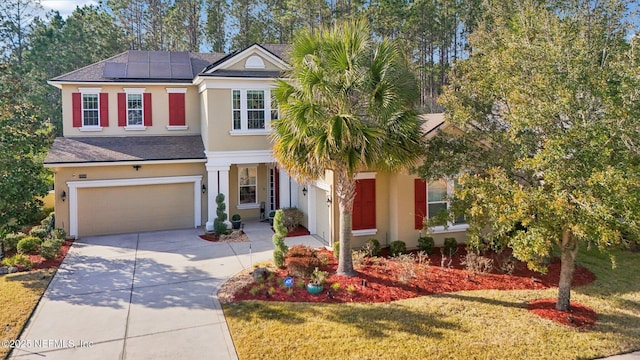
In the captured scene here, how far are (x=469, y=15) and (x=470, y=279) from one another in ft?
89.4

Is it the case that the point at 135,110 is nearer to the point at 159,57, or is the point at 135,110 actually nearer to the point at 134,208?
the point at 159,57

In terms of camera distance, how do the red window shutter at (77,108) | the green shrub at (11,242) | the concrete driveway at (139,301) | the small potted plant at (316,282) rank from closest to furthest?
1. the concrete driveway at (139,301)
2. the small potted plant at (316,282)
3. the green shrub at (11,242)
4. the red window shutter at (77,108)

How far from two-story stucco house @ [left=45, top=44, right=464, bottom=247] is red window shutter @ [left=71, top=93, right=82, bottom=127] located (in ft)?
0.13

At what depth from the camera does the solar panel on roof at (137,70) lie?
1898cm

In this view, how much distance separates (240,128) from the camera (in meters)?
17.6

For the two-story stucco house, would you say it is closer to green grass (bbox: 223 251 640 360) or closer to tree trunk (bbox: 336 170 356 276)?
tree trunk (bbox: 336 170 356 276)

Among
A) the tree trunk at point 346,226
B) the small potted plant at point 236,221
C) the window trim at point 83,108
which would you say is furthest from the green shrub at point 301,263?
the window trim at point 83,108

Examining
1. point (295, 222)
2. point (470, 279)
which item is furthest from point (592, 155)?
point (295, 222)

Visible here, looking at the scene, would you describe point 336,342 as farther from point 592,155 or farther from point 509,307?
point 592,155

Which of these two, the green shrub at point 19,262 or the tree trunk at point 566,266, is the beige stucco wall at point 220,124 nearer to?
the green shrub at point 19,262

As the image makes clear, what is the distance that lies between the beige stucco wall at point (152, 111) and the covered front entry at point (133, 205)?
117 inches

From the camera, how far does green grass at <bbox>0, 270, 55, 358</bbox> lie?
333 inches

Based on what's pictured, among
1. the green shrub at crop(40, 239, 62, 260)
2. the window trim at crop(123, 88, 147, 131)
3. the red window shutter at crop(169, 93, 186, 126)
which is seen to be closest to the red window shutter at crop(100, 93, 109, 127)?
the window trim at crop(123, 88, 147, 131)

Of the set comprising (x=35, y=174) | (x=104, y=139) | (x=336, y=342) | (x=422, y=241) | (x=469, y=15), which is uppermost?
(x=469, y=15)
